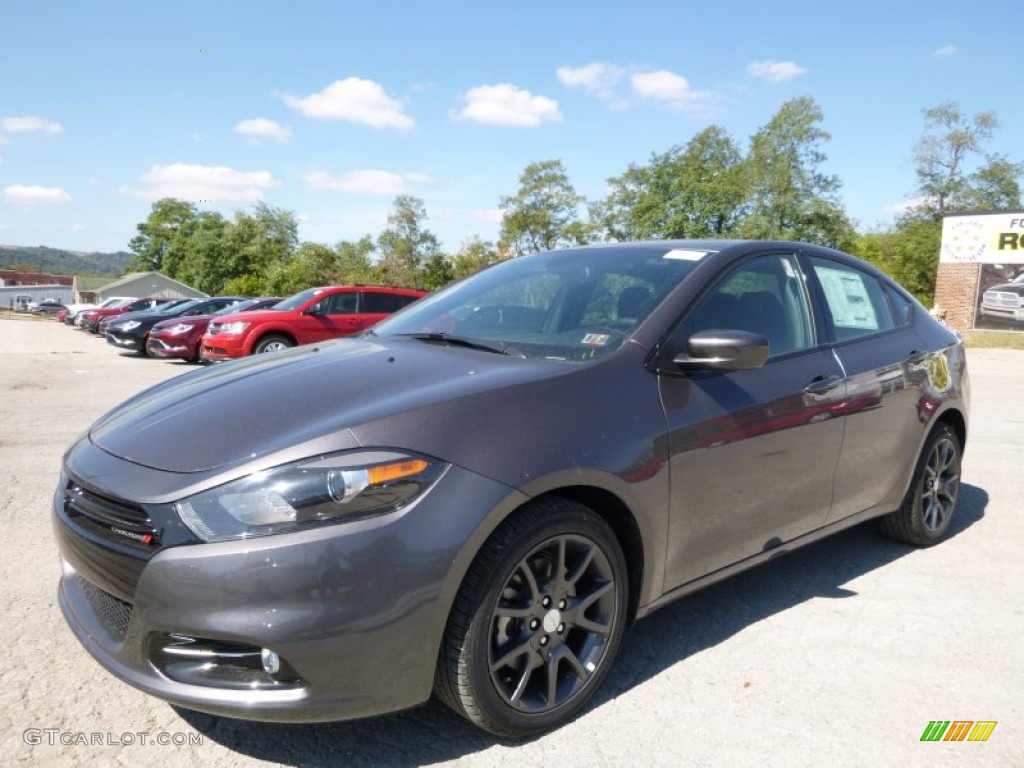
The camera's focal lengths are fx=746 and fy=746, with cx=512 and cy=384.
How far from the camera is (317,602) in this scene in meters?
1.88

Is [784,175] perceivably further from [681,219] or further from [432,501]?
[432,501]

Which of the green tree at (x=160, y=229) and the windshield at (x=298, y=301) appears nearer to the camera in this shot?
the windshield at (x=298, y=301)

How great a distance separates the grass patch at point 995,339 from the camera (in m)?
23.5

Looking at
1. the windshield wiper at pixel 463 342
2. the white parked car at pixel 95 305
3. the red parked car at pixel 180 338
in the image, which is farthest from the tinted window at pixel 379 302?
the white parked car at pixel 95 305

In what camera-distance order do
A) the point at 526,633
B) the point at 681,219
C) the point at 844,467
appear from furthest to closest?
the point at 681,219, the point at 844,467, the point at 526,633

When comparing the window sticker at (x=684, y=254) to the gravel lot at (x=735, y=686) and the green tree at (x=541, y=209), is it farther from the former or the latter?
the green tree at (x=541, y=209)

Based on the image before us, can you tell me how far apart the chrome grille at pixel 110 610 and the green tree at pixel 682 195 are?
47813 mm

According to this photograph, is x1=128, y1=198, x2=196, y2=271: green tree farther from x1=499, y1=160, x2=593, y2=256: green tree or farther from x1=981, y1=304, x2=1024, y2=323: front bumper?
x1=981, y1=304, x2=1024, y2=323: front bumper

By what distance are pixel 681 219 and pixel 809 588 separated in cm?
4905

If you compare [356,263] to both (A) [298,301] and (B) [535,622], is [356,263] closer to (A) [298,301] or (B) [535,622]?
(A) [298,301]

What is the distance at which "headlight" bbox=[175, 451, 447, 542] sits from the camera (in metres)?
1.92

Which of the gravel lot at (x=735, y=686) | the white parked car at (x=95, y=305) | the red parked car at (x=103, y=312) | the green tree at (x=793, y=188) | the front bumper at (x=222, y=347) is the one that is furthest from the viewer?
the green tree at (x=793, y=188)

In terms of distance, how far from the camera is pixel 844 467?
3.33 m

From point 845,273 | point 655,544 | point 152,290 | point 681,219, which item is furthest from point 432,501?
point 152,290
